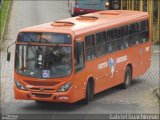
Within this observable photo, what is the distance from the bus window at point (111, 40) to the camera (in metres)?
23.4

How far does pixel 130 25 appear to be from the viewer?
2536 centimetres

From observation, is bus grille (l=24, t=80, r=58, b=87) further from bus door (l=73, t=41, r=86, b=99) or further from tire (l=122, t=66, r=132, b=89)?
tire (l=122, t=66, r=132, b=89)

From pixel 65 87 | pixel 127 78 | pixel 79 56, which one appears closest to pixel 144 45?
pixel 127 78

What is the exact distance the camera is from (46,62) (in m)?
20.4

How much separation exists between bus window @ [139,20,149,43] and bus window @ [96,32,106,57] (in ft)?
12.2

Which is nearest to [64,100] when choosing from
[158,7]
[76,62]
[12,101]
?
[76,62]

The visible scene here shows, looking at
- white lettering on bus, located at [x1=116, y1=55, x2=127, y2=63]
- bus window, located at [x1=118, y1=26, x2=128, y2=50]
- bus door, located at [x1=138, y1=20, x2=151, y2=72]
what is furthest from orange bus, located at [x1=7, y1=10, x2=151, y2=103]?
bus door, located at [x1=138, y1=20, x2=151, y2=72]

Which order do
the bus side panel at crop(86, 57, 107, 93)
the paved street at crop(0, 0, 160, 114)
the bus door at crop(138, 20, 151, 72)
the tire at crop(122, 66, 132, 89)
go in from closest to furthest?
the paved street at crop(0, 0, 160, 114) → the bus side panel at crop(86, 57, 107, 93) → the tire at crop(122, 66, 132, 89) → the bus door at crop(138, 20, 151, 72)

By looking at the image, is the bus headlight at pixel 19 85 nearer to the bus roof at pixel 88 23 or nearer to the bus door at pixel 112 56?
the bus roof at pixel 88 23

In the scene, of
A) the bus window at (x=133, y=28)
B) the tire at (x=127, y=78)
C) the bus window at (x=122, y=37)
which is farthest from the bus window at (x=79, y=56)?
the bus window at (x=133, y=28)

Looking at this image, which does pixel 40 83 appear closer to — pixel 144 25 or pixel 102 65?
pixel 102 65

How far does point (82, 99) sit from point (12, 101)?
94.3 inches

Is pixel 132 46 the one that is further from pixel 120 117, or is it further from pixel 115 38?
pixel 120 117

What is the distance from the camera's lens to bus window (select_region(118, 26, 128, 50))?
2438cm
